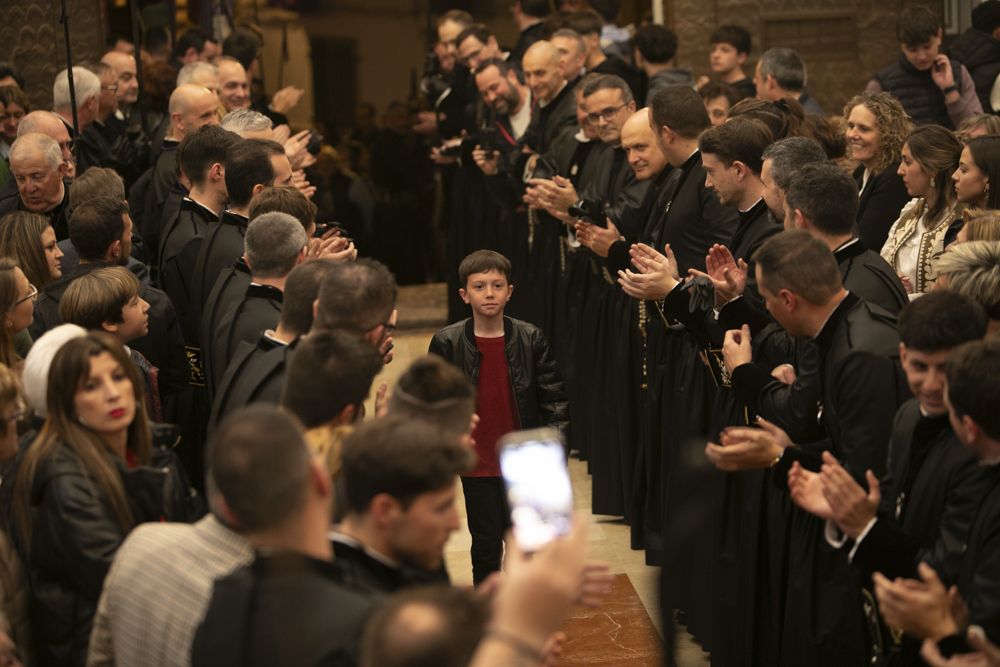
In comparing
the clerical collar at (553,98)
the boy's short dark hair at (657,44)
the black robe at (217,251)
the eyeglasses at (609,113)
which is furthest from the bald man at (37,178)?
the boy's short dark hair at (657,44)

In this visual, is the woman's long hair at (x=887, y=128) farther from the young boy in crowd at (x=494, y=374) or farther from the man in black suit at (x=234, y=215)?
the man in black suit at (x=234, y=215)

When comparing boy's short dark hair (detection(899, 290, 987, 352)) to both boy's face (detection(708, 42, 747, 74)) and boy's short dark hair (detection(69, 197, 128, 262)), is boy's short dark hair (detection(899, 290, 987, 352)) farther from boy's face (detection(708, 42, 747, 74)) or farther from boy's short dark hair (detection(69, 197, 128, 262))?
boy's face (detection(708, 42, 747, 74))

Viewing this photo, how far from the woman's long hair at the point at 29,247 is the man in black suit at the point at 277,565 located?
3.20 metres

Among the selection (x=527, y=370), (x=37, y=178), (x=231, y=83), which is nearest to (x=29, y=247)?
(x=37, y=178)

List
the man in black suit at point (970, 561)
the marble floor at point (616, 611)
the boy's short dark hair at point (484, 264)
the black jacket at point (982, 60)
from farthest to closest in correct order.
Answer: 1. the black jacket at point (982, 60)
2. the boy's short dark hair at point (484, 264)
3. the marble floor at point (616, 611)
4. the man in black suit at point (970, 561)

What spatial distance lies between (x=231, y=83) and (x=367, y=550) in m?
6.73

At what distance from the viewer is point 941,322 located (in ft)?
12.3

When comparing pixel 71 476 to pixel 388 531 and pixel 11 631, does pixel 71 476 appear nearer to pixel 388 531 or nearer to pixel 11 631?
pixel 11 631

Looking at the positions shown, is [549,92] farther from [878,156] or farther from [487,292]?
[487,292]

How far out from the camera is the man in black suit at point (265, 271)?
16.9 feet

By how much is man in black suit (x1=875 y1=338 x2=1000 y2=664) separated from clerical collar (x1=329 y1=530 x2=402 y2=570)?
46.8 inches

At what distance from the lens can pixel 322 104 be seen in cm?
1389

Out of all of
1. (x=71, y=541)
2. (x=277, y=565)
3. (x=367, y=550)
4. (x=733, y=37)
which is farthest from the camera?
(x=733, y=37)

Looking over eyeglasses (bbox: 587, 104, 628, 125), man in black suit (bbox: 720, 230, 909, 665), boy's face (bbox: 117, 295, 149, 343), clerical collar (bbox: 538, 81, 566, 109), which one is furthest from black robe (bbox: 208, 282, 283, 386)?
clerical collar (bbox: 538, 81, 566, 109)
